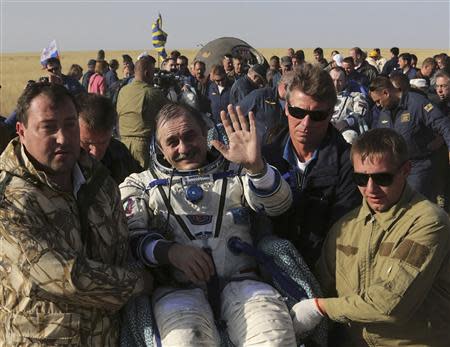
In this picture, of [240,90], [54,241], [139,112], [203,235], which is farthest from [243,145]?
[240,90]

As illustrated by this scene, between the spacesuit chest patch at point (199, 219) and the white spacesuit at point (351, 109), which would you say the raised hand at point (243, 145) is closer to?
the spacesuit chest patch at point (199, 219)

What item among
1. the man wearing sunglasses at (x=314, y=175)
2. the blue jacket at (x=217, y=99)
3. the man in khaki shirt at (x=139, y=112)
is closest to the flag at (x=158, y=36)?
the blue jacket at (x=217, y=99)

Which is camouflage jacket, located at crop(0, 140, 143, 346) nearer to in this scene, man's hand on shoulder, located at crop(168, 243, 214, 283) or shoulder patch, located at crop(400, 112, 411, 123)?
man's hand on shoulder, located at crop(168, 243, 214, 283)

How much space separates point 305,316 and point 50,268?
1.28 m

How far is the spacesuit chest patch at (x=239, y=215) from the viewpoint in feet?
11.4

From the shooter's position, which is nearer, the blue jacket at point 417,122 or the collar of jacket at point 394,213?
the collar of jacket at point 394,213

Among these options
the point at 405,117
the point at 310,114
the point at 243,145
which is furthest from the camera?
the point at 405,117

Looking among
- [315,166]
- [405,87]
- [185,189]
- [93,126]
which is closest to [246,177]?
[185,189]

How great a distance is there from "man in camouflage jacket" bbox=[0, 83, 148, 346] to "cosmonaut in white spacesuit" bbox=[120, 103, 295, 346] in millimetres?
268

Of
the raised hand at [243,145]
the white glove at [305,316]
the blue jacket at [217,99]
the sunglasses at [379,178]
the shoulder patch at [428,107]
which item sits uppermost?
the raised hand at [243,145]

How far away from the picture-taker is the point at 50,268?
2695 mm

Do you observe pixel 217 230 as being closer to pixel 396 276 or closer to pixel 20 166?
pixel 396 276

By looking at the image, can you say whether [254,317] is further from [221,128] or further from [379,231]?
[221,128]

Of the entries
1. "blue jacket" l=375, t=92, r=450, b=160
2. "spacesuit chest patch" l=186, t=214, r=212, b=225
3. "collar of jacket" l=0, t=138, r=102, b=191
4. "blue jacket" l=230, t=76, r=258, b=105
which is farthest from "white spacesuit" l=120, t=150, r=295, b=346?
"blue jacket" l=230, t=76, r=258, b=105
